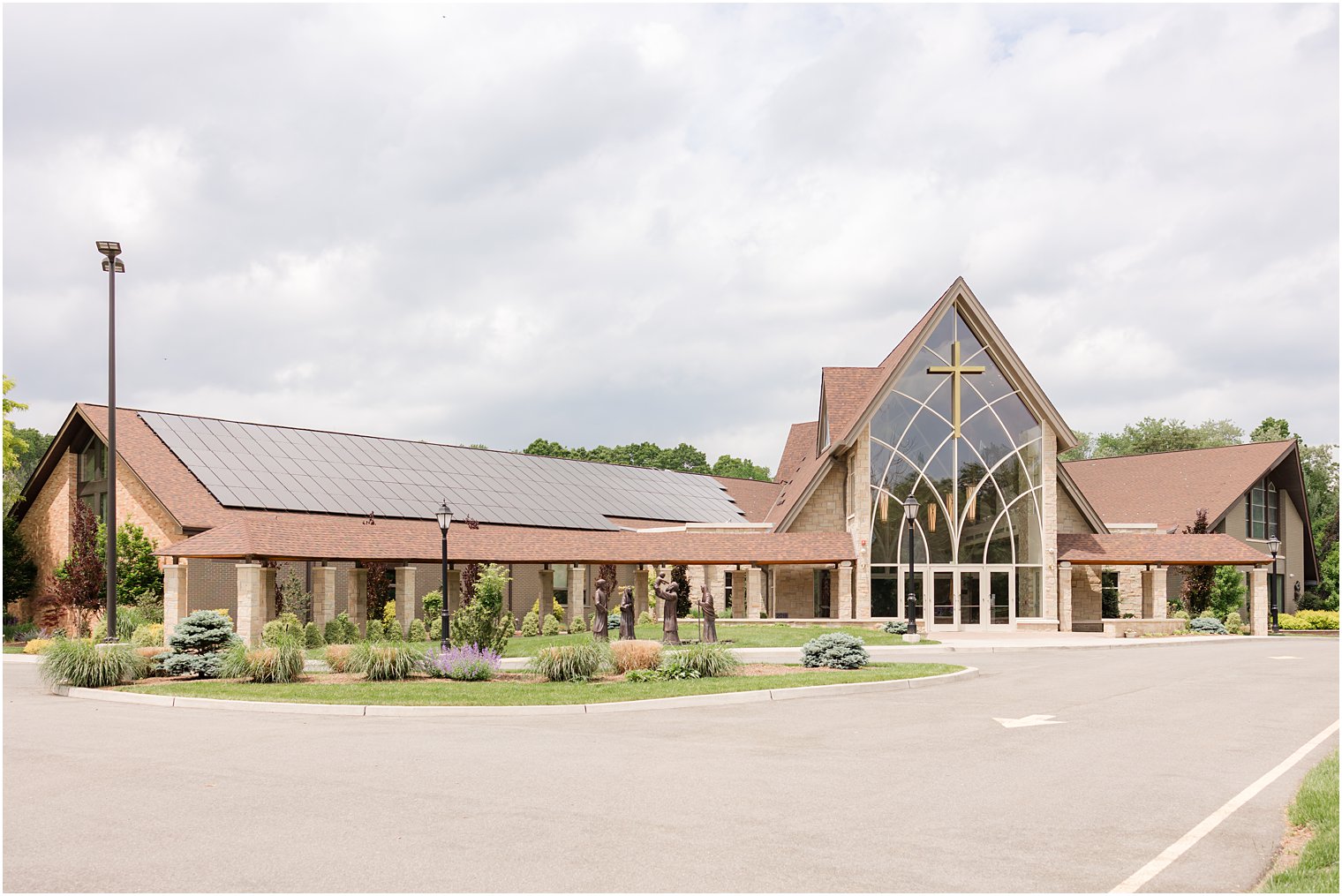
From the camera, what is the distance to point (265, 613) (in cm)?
3061

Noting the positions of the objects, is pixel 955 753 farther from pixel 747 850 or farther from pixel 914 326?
pixel 914 326

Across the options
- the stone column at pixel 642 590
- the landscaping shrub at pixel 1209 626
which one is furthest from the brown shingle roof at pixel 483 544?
the landscaping shrub at pixel 1209 626

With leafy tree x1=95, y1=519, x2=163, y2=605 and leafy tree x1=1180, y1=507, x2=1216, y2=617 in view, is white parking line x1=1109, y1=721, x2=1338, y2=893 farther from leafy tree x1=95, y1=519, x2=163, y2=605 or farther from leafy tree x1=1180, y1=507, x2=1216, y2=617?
leafy tree x1=1180, y1=507, x2=1216, y2=617

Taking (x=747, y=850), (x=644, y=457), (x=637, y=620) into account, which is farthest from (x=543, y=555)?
(x=644, y=457)

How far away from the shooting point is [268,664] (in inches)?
774

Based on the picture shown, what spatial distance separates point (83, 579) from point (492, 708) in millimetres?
23254

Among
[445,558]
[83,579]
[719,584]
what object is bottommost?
[719,584]

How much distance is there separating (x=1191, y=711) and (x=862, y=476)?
964 inches

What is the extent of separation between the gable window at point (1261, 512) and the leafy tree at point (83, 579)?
149 ft

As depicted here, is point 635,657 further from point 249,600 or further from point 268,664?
point 249,600

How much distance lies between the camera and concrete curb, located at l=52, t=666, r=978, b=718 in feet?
52.4

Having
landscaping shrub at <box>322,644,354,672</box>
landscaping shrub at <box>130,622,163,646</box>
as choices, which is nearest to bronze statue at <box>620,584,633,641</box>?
landscaping shrub at <box>322,644,354,672</box>

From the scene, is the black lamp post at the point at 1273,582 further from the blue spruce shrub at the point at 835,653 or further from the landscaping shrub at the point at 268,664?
the landscaping shrub at the point at 268,664

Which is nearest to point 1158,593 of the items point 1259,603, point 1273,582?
point 1259,603
